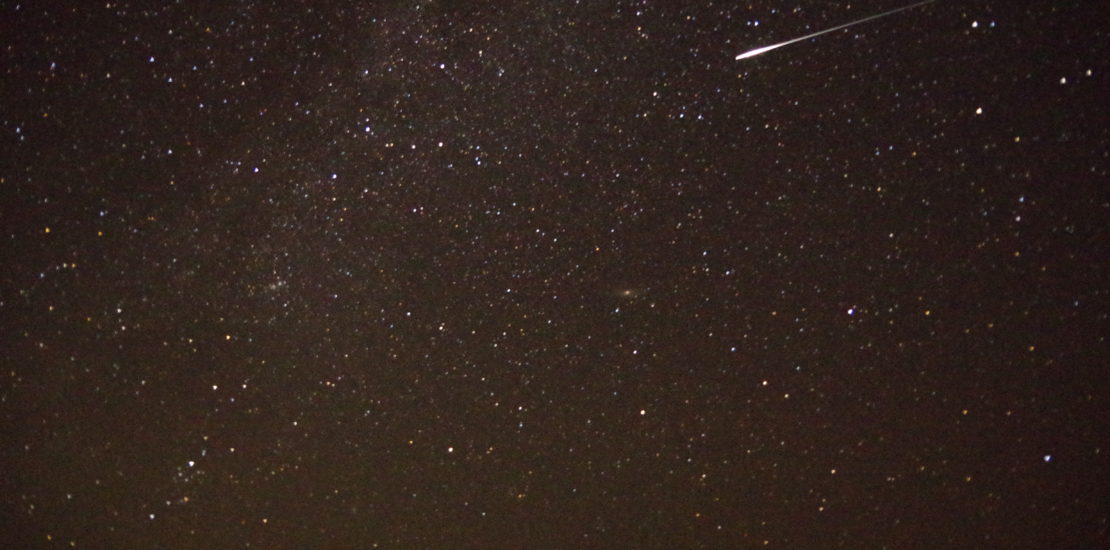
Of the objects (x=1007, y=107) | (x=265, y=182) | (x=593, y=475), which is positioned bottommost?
(x=593, y=475)

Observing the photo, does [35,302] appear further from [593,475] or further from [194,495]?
[593,475]

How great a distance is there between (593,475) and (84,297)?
0.31 m

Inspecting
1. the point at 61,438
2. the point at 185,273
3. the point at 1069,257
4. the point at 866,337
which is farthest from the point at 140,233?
the point at 1069,257

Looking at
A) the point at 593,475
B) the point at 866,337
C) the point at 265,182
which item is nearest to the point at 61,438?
the point at 265,182

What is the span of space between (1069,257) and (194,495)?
51cm

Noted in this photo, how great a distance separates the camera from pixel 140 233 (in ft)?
1.31

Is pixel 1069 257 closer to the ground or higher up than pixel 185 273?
closer to the ground

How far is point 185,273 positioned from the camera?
0.40 m

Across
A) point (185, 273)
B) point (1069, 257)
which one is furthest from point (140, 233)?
point (1069, 257)

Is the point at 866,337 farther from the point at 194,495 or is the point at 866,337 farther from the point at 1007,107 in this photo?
the point at 194,495

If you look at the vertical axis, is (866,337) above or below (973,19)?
below

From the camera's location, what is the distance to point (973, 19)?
1.21 ft

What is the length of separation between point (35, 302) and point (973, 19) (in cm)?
53

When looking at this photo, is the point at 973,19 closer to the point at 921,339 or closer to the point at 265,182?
the point at 921,339
